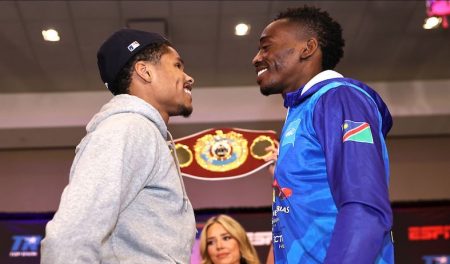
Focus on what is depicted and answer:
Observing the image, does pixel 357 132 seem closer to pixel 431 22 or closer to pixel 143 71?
pixel 143 71

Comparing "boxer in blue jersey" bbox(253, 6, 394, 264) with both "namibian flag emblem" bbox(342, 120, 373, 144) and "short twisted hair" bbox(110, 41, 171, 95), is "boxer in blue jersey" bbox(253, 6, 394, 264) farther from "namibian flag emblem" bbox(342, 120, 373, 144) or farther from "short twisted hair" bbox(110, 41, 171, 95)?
"short twisted hair" bbox(110, 41, 171, 95)

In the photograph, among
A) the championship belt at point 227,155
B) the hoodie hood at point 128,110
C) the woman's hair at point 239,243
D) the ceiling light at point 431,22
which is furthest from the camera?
the ceiling light at point 431,22

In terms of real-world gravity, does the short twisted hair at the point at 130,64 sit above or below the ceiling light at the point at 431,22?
below

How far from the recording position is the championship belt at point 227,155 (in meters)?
4.54

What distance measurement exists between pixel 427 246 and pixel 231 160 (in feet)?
7.23

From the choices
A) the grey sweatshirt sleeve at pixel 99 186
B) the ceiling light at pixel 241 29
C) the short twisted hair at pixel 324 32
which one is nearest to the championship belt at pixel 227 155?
the ceiling light at pixel 241 29

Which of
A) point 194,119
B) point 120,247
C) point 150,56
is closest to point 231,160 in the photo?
point 194,119

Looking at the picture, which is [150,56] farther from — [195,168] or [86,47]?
[86,47]

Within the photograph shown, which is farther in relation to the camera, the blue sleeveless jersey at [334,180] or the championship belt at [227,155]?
the championship belt at [227,155]

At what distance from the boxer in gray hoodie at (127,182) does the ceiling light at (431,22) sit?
4530 mm

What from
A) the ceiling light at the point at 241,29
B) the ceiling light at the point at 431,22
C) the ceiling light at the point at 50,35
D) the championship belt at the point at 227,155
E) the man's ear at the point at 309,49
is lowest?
the man's ear at the point at 309,49

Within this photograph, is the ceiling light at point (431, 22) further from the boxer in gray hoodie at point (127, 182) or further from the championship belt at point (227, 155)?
the boxer in gray hoodie at point (127, 182)

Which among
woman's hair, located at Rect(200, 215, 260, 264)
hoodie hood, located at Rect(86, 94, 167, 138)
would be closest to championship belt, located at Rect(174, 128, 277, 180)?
woman's hair, located at Rect(200, 215, 260, 264)

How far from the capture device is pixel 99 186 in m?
1.22
